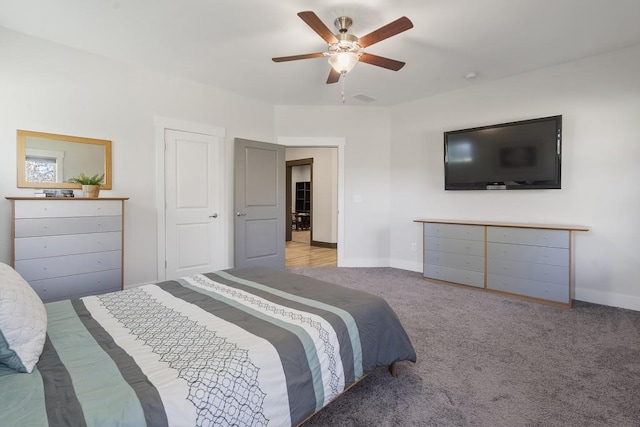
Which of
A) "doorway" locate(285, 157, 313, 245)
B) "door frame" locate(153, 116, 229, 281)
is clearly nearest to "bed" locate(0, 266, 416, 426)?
"door frame" locate(153, 116, 229, 281)

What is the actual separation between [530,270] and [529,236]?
14.5 inches

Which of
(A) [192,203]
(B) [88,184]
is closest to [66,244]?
(B) [88,184]

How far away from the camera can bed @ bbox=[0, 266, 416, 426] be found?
0.95 m

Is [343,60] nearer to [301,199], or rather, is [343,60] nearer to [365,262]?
[365,262]

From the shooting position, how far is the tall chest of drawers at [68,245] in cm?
265

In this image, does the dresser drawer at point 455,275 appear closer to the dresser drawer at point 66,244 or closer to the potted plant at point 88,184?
the dresser drawer at point 66,244

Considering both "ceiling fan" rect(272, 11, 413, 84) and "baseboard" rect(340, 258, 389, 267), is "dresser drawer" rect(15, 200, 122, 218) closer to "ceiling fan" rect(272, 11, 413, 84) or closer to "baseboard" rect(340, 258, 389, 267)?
"ceiling fan" rect(272, 11, 413, 84)

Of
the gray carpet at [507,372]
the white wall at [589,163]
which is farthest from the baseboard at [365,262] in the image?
the gray carpet at [507,372]

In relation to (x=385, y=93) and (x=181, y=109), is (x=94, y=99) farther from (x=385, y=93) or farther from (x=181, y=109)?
(x=385, y=93)

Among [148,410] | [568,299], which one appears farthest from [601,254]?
[148,410]

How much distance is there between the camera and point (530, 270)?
3465 mm

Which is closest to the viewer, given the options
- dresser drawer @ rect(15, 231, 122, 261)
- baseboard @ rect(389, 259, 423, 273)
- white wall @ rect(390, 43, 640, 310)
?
dresser drawer @ rect(15, 231, 122, 261)

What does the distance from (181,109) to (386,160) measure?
10.2 ft

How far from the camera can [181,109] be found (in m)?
4.05
